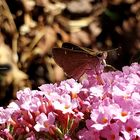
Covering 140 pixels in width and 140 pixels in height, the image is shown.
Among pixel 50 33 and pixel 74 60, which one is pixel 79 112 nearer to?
pixel 74 60

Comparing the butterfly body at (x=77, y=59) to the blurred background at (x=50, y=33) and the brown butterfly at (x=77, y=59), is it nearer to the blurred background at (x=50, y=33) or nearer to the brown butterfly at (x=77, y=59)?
the brown butterfly at (x=77, y=59)

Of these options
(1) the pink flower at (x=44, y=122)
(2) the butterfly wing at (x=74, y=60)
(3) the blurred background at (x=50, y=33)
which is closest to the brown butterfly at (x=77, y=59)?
(2) the butterfly wing at (x=74, y=60)

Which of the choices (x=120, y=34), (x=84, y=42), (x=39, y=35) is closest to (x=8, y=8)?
(x=39, y=35)

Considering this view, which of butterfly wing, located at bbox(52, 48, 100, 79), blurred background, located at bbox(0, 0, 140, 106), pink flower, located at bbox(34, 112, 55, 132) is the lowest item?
blurred background, located at bbox(0, 0, 140, 106)

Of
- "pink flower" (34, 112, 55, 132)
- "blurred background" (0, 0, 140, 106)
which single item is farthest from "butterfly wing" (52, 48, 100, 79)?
"blurred background" (0, 0, 140, 106)

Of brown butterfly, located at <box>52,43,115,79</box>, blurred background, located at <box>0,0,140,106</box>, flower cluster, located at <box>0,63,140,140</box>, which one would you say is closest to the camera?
flower cluster, located at <box>0,63,140,140</box>

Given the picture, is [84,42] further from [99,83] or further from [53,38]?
[99,83]

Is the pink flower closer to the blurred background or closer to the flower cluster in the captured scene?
the flower cluster

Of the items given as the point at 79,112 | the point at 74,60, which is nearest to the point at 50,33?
the point at 74,60
